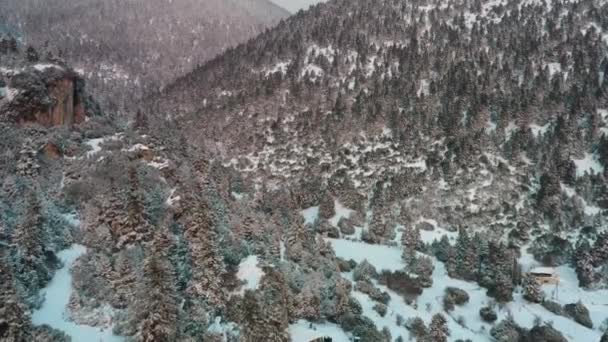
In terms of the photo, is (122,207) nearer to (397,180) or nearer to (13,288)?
(13,288)

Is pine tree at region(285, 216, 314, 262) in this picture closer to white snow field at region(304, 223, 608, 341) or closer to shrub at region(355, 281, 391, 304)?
shrub at region(355, 281, 391, 304)

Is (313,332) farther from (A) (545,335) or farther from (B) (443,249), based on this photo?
(B) (443,249)

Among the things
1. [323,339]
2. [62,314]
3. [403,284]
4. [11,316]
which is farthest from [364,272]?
[11,316]

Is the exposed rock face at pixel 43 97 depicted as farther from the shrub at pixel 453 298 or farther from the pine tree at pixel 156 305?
the shrub at pixel 453 298

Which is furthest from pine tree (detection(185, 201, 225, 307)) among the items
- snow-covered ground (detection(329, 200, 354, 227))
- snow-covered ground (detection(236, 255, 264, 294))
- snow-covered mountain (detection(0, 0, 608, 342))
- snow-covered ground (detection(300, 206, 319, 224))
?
snow-covered ground (detection(329, 200, 354, 227))

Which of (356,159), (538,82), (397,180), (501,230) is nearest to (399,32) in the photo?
(538,82)

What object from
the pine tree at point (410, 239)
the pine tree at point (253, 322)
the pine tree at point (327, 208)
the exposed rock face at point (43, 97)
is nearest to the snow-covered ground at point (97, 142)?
the exposed rock face at point (43, 97)
